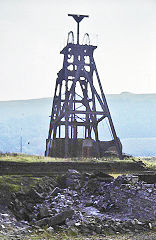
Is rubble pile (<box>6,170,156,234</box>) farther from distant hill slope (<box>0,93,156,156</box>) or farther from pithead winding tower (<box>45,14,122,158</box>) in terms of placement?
distant hill slope (<box>0,93,156,156</box>)

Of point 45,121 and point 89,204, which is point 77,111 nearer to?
point 89,204

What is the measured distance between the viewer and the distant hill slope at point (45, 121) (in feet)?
448

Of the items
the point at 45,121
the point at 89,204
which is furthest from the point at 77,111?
the point at 45,121

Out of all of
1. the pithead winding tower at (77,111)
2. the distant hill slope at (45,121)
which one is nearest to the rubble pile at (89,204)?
the pithead winding tower at (77,111)

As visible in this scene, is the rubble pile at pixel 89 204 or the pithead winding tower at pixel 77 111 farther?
the pithead winding tower at pixel 77 111

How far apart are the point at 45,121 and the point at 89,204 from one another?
478 ft

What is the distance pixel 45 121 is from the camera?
158125 mm

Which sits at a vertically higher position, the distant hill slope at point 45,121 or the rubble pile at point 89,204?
the distant hill slope at point 45,121

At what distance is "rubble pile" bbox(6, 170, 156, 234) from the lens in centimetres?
1053

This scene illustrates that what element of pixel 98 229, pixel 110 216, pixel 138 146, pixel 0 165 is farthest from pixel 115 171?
pixel 138 146

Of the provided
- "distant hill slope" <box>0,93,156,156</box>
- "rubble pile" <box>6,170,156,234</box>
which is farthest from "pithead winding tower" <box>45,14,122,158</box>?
"distant hill slope" <box>0,93,156,156</box>

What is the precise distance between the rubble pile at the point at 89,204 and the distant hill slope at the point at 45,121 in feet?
370

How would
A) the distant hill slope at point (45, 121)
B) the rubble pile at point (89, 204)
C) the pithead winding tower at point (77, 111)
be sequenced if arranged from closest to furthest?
A: the rubble pile at point (89, 204)
the pithead winding tower at point (77, 111)
the distant hill slope at point (45, 121)

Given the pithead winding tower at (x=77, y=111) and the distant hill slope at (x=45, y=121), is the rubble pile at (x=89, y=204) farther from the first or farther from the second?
the distant hill slope at (x=45, y=121)
